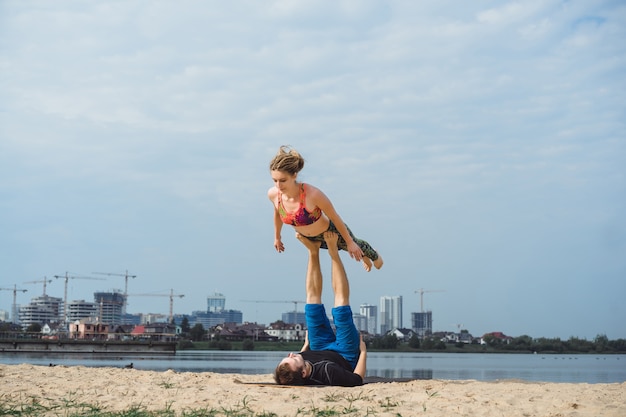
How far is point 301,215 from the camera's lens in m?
9.79

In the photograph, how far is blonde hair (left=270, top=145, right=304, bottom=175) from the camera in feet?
31.1

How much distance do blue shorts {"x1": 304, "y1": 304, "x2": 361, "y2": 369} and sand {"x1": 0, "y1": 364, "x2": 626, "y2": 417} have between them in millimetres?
1066

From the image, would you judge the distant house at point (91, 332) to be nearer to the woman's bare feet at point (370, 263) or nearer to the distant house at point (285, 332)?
the distant house at point (285, 332)

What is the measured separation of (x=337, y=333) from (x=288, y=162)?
2491mm

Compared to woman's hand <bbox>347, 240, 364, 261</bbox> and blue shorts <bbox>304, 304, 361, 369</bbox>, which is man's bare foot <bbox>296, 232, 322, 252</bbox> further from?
blue shorts <bbox>304, 304, 361, 369</bbox>

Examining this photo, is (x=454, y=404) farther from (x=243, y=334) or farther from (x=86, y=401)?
(x=243, y=334)

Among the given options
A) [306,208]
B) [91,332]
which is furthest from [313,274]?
[91,332]

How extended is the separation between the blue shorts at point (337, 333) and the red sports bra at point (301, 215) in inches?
52.4

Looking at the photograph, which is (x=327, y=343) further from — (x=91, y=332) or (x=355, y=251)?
(x=91, y=332)

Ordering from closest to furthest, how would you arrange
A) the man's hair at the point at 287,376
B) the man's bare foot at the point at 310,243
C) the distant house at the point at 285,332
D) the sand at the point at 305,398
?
the sand at the point at 305,398 → the man's hair at the point at 287,376 → the man's bare foot at the point at 310,243 → the distant house at the point at 285,332

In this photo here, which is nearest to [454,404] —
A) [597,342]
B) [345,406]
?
[345,406]

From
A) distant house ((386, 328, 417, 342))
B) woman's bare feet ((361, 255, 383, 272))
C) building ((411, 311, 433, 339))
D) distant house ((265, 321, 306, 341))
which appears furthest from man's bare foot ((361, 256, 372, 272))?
building ((411, 311, 433, 339))

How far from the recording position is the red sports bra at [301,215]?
975cm

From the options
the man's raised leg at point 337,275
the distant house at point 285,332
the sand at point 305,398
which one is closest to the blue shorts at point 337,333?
the man's raised leg at point 337,275
